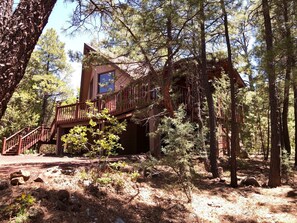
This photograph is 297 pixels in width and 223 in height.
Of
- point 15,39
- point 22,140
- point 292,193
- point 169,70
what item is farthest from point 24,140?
point 15,39

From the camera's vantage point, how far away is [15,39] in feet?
7.81

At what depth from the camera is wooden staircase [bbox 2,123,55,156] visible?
51.1ft

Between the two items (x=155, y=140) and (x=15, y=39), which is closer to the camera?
(x=15, y=39)

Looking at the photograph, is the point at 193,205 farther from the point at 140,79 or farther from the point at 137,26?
the point at 137,26

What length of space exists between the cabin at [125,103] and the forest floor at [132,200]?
11.1 feet

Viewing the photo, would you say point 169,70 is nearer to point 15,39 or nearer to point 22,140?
point 15,39

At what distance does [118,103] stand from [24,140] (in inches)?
282

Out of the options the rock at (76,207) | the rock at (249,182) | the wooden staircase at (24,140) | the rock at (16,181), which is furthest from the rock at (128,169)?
the wooden staircase at (24,140)

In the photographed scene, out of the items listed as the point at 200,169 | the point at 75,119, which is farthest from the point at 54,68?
the point at 200,169

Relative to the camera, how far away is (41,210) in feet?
16.4

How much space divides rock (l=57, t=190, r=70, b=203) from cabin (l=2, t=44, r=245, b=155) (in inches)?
182

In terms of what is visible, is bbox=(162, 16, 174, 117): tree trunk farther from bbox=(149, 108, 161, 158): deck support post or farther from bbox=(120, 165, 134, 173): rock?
bbox=(120, 165, 134, 173): rock

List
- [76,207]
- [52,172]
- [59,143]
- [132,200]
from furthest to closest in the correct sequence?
[59,143], [52,172], [132,200], [76,207]

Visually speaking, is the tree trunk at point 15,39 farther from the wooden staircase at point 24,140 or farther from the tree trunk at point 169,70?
the wooden staircase at point 24,140
